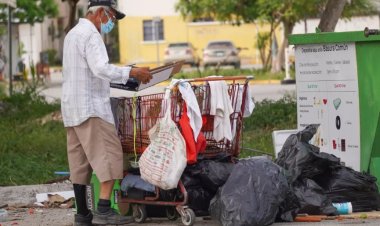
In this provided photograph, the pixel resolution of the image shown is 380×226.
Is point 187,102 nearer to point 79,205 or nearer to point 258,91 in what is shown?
point 79,205

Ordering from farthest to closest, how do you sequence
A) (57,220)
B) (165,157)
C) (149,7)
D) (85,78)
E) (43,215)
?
(149,7), (43,215), (57,220), (85,78), (165,157)

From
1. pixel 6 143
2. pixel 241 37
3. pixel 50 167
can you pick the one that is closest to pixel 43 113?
pixel 6 143

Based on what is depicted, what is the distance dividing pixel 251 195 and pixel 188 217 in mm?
538

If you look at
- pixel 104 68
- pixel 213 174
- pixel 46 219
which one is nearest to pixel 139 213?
pixel 213 174

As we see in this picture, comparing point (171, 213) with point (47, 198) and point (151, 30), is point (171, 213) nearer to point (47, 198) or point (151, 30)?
point (47, 198)

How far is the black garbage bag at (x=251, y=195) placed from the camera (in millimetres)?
7758

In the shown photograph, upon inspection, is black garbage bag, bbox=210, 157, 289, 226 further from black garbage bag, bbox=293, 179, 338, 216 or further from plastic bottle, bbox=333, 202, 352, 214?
plastic bottle, bbox=333, 202, 352, 214

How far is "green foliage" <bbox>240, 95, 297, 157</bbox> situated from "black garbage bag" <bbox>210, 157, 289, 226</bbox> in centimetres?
543

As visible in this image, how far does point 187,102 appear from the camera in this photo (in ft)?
26.0

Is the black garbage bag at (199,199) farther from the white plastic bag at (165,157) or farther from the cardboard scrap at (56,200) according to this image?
the cardboard scrap at (56,200)

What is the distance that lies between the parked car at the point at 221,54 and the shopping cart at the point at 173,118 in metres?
39.5

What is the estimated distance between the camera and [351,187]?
861cm

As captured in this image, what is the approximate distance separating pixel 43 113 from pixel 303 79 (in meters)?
10.3

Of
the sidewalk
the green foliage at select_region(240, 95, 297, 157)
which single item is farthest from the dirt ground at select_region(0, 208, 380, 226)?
the green foliage at select_region(240, 95, 297, 157)
